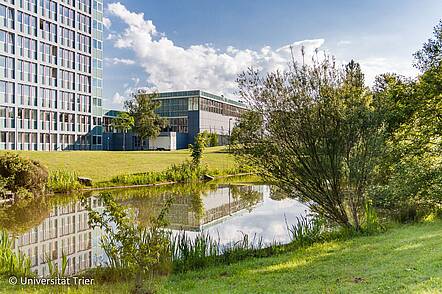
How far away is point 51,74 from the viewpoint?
46406 mm

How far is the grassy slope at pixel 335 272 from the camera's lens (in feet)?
18.2

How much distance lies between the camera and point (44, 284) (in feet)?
→ 22.3

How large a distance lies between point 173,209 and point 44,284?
10.4 meters

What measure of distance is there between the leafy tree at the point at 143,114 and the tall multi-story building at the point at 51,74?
4.49 metres

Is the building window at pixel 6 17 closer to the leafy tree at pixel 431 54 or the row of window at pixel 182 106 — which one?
the row of window at pixel 182 106

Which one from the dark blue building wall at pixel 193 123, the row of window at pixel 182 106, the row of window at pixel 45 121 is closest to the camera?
the row of window at pixel 45 121

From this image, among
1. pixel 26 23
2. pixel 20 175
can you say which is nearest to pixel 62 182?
pixel 20 175

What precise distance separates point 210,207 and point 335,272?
38.6 feet

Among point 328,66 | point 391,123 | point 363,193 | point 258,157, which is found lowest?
point 363,193

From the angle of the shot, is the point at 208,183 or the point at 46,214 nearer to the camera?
the point at 46,214

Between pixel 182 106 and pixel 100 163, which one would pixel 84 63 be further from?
pixel 100 163

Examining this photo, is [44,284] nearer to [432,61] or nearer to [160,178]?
[432,61]

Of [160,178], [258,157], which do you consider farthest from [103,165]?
[258,157]

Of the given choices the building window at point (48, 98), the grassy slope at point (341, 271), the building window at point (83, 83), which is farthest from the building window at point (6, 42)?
the grassy slope at point (341, 271)
